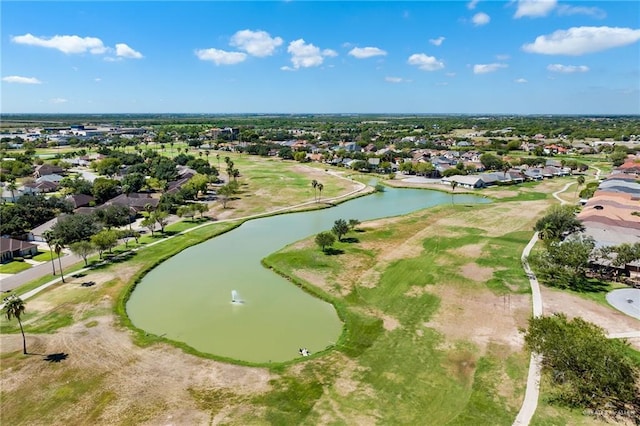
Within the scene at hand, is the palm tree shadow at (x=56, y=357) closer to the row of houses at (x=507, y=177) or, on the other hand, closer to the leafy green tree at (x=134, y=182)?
the leafy green tree at (x=134, y=182)

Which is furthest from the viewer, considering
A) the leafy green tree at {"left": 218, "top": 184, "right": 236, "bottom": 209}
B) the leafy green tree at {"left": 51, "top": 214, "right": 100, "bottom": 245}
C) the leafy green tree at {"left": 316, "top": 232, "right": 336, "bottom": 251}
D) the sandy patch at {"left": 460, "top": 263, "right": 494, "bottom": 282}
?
the leafy green tree at {"left": 218, "top": 184, "right": 236, "bottom": 209}

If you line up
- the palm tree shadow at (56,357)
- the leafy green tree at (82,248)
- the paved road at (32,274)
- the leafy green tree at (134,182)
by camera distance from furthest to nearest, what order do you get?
the leafy green tree at (134,182), the leafy green tree at (82,248), the paved road at (32,274), the palm tree shadow at (56,357)

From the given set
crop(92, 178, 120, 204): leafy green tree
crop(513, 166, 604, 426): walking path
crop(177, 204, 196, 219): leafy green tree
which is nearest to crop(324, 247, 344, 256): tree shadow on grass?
crop(513, 166, 604, 426): walking path

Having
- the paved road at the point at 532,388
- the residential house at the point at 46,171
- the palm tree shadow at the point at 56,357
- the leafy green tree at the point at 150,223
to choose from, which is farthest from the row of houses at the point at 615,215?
the residential house at the point at 46,171

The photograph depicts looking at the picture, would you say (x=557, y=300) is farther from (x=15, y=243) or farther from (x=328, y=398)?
(x=15, y=243)

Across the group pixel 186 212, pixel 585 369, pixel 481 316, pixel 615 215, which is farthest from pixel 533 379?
pixel 186 212

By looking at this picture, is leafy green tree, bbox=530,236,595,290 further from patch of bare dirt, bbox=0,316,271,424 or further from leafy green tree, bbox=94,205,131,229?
leafy green tree, bbox=94,205,131,229
